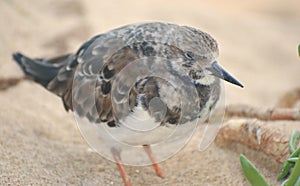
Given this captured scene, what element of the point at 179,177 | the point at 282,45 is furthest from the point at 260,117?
the point at 282,45

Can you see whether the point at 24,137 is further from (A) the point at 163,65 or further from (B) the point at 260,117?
(B) the point at 260,117

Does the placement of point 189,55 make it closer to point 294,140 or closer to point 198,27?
point 294,140

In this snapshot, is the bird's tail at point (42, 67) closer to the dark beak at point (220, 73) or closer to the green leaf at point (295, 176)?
the dark beak at point (220, 73)

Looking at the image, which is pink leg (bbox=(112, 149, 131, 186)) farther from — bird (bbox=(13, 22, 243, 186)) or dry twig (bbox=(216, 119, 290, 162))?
dry twig (bbox=(216, 119, 290, 162))

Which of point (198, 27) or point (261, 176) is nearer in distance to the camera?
point (261, 176)

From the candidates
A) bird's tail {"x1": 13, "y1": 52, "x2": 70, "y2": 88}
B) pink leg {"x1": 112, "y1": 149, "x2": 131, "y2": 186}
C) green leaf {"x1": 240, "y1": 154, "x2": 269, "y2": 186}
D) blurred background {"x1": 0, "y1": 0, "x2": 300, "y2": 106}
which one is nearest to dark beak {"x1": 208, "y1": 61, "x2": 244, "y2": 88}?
green leaf {"x1": 240, "y1": 154, "x2": 269, "y2": 186}

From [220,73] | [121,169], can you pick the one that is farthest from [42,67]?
[220,73]

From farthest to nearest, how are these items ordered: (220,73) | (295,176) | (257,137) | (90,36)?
1. (90,36)
2. (257,137)
3. (220,73)
4. (295,176)

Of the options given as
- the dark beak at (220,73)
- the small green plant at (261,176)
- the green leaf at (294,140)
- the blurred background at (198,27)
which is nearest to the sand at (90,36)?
the blurred background at (198,27)
